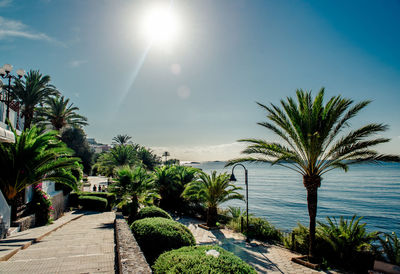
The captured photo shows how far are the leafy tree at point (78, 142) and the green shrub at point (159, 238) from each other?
157 feet

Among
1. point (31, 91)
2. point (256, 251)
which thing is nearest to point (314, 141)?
point (256, 251)

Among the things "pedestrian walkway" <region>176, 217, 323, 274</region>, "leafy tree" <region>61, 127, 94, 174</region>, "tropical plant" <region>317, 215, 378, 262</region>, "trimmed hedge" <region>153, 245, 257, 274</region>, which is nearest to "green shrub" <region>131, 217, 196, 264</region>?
"trimmed hedge" <region>153, 245, 257, 274</region>

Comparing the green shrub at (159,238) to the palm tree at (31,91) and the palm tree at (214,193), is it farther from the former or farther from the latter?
the palm tree at (31,91)

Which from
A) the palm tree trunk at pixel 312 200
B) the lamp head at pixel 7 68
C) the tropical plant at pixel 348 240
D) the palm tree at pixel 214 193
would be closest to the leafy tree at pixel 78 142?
the lamp head at pixel 7 68

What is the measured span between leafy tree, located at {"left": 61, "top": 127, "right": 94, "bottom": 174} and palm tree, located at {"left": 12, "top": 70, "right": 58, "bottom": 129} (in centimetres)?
2847

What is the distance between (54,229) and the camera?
9.23 m

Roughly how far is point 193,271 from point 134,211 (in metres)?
11.1

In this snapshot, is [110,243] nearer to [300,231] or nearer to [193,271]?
[193,271]

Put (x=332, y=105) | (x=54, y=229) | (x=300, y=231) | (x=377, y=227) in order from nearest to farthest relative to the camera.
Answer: (x=54, y=229), (x=332, y=105), (x=300, y=231), (x=377, y=227)

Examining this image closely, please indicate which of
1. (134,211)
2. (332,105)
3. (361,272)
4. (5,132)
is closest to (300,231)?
(361,272)

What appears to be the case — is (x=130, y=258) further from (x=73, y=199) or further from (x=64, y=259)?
(x=73, y=199)

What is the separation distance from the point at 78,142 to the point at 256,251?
48.4 meters

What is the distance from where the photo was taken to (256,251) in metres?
11.8

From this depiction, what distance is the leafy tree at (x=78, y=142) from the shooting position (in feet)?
163
